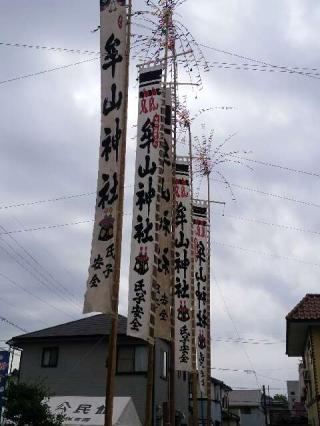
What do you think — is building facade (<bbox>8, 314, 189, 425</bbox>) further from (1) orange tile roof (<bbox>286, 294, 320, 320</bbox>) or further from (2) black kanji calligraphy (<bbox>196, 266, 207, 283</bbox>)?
(2) black kanji calligraphy (<bbox>196, 266, 207, 283</bbox>)

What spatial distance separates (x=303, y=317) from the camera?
66.0ft

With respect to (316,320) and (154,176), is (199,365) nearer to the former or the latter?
(316,320)

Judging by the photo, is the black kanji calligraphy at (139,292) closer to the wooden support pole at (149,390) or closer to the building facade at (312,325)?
the wooden support pole at (149,390)

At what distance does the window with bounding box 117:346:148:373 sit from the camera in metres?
25.3

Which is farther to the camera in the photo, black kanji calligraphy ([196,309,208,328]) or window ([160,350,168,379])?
window ([160,350,168,379])

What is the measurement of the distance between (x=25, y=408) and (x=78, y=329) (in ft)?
44.0

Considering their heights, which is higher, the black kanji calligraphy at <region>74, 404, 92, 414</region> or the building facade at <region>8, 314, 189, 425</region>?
the building facade at <region>8, 314, 189, 425</region>

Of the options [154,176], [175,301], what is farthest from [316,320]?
[154,176]

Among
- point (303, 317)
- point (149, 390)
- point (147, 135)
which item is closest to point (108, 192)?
point (147, 135)

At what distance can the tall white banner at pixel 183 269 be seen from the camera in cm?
1402

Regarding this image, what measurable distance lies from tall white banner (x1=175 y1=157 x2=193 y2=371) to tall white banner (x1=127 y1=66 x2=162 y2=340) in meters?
3.84

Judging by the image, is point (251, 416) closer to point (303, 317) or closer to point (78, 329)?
point (78, 329)

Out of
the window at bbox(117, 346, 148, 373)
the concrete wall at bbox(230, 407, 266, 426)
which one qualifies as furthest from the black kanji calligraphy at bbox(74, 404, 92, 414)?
the concrete wall at bbox(230, 407, 266, 426)

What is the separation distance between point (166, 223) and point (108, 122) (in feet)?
11.0
